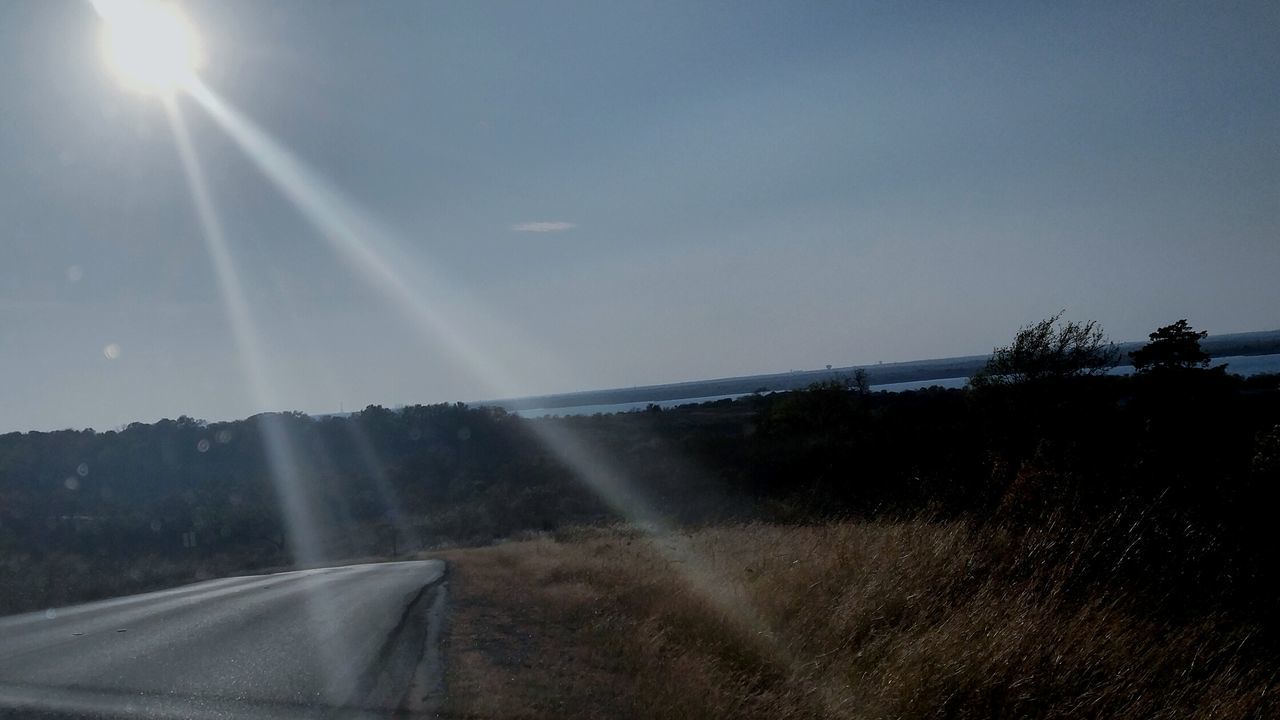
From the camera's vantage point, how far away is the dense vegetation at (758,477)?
8.62 meters

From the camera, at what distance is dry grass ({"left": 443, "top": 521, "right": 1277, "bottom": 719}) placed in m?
5.73

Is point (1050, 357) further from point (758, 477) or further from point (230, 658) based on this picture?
point (230, 658)

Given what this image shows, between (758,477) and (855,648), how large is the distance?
115 feet

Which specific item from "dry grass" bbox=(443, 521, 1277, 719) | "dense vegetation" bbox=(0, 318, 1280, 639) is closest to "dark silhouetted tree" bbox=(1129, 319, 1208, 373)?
"dense vegetation" bbox=(0, 318, 1280, 639)

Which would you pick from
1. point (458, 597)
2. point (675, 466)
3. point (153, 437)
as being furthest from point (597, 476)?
point (458, 597)

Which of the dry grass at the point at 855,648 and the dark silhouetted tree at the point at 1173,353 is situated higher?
the dark silhouetted tree at the point at 1173,353

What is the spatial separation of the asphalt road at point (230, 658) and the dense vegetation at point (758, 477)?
550 cm

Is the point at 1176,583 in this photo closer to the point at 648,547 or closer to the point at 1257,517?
the point at 1257,517

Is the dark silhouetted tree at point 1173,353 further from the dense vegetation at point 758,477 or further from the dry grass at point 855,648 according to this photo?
the dry grass at point 855,648

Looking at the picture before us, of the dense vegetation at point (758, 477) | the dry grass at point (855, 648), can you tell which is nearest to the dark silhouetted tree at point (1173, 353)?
the dense vegetation at point (758, 477)

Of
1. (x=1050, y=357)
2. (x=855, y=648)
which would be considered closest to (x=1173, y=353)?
(x=1050, y=357)

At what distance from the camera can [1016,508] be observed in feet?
29.5

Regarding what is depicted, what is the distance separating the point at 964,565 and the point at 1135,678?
2.16 metres

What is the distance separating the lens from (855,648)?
7.07 metres
